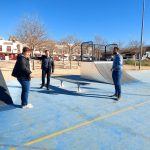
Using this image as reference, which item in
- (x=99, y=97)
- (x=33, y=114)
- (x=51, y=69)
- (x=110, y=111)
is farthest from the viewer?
(x=51, y=69)

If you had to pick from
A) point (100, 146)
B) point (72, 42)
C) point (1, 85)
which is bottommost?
point (100, 146)

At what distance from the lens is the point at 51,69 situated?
961cm

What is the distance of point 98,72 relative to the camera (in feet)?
41.1

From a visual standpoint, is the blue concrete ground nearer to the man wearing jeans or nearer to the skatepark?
the skatepark

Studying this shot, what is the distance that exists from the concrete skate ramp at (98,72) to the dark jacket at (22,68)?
21.4ft

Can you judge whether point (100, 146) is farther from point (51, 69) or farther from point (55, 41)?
point (55, 41)

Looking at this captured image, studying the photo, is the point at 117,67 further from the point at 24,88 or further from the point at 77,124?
the point at 24,88

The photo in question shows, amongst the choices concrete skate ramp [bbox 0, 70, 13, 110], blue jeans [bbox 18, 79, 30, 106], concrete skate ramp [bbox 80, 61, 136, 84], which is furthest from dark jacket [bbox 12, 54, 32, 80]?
concrete skate ramp [bbox 80, 61, 136, 84]

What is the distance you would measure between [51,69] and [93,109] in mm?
3700

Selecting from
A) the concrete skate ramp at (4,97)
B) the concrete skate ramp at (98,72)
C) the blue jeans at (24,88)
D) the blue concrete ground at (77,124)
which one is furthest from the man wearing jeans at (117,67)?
the concrete skate ramp at (98,72)

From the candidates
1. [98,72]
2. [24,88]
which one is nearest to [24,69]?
[24,88]

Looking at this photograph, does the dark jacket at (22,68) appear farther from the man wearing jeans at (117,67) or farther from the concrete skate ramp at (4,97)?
the man wearing jeans at (117,67)

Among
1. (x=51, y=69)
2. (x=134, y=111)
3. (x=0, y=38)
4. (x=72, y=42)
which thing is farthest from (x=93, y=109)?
→ (x=0, y=38)

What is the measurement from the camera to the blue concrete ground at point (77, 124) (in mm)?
4086
